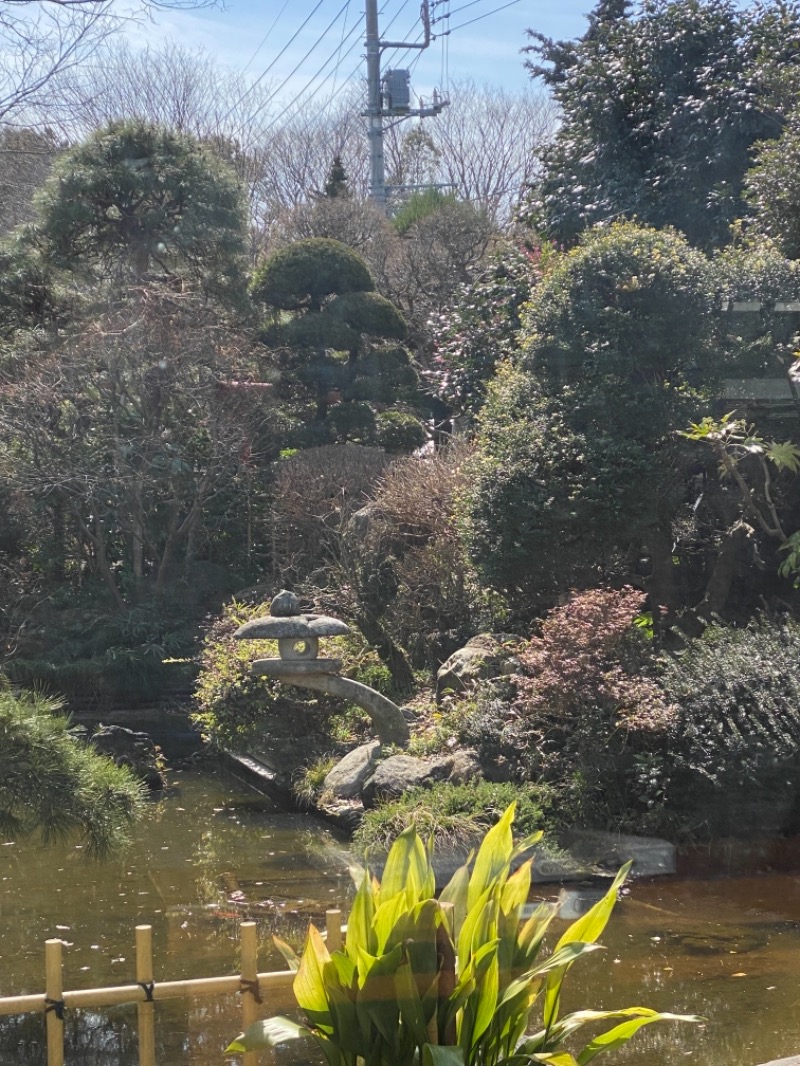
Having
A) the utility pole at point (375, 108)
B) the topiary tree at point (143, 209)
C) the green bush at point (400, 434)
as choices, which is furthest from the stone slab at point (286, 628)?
the utility pole at point (375, 108)

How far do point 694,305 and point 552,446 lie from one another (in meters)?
1.56

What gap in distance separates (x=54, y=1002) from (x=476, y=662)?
18.5 ft

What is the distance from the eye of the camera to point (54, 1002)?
301cm

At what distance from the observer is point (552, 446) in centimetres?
848

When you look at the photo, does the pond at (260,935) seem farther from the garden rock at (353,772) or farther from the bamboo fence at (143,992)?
the bamboo fence at (143,992)

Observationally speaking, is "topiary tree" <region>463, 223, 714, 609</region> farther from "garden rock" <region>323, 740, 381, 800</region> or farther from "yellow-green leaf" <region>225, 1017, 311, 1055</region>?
"yellow-green leaf" <region>225, 1017, 311, 1055</region>

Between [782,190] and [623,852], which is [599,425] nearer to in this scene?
[782,190]

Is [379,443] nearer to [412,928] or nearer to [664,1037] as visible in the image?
[664,1037]

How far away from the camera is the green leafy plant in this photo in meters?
2.52

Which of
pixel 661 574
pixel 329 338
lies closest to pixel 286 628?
pixel 661 574

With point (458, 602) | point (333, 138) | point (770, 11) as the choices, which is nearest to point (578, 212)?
point (770, 11)

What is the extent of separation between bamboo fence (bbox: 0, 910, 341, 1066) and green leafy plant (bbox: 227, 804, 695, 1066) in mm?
394

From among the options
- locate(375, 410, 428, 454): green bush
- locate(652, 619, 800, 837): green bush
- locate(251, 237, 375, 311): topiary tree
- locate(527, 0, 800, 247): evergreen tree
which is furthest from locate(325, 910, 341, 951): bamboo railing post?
locate(251, 237, 375, 311): topiary tree

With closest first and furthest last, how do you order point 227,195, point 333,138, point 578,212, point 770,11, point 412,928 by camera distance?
point 412,928 < point 770,11 < point 578,212 < point 227,195 < point 333,138
